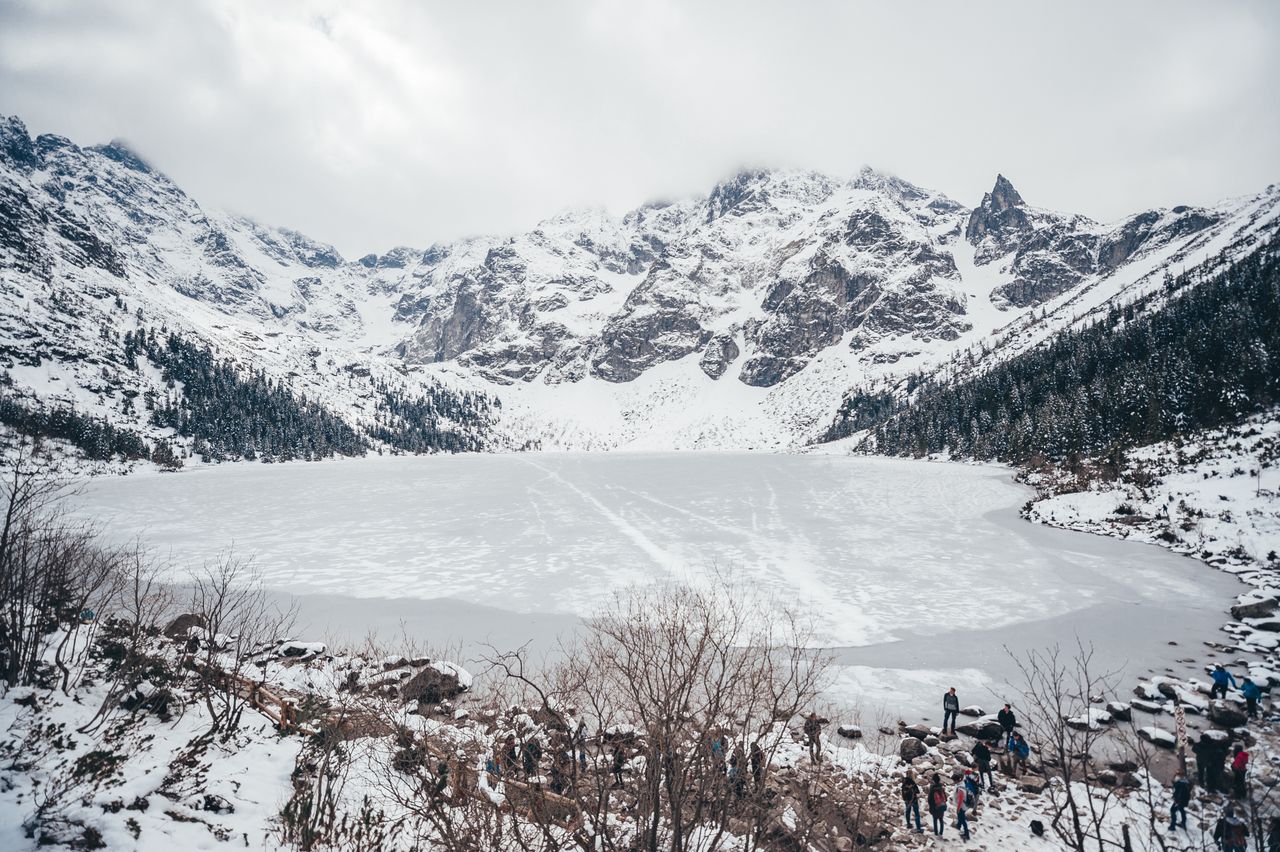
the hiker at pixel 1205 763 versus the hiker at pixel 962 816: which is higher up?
the hiker at pixel 1205 763

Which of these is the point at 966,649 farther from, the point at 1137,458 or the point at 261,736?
the point at 1137,458

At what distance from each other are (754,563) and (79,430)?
134478mm

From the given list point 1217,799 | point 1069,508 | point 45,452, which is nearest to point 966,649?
point 1217,799

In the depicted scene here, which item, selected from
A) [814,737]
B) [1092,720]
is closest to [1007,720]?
[1092,720]

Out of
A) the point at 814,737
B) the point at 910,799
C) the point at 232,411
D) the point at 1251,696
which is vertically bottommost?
the point at 910,799

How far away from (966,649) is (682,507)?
102 ft

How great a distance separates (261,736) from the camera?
12.8 metres

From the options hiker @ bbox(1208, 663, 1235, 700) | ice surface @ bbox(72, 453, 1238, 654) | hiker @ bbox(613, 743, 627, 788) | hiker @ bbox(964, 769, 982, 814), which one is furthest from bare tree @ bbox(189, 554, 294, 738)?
hiker @ bbox(1208, 663, 1235, 700)

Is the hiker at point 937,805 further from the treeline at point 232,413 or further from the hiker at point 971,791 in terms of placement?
the treeline at point 232,413

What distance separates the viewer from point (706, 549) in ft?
105

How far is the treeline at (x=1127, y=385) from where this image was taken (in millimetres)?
55938

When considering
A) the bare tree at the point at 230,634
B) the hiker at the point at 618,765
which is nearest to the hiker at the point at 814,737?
the hiker at the point at 618,765

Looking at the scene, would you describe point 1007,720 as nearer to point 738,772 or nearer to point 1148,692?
point 1148,692

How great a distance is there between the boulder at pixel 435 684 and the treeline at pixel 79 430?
12270 cm
